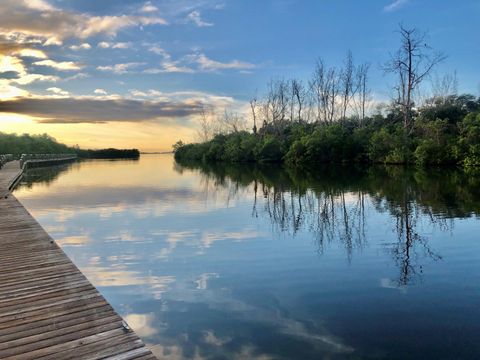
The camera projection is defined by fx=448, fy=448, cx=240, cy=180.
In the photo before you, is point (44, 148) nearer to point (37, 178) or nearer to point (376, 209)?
point (37, 178)

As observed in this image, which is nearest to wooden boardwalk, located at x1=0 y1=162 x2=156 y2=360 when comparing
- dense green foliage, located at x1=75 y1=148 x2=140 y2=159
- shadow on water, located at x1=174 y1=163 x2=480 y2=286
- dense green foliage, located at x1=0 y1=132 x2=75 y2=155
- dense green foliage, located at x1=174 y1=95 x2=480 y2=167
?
shadow on water, located at x1=174 y1=163 x2=480 y2=286

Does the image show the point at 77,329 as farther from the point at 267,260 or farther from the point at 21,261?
the point at 267,260

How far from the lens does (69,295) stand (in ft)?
16.7

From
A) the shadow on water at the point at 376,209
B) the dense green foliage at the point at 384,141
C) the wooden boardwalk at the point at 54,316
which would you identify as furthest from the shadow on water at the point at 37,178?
the dense green foliage at the point at 384,141

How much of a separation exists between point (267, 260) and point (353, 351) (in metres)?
3.58

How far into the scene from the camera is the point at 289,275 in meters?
6.92

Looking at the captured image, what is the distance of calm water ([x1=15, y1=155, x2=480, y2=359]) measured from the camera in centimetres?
457

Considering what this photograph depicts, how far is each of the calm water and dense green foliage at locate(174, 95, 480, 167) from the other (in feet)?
72.5

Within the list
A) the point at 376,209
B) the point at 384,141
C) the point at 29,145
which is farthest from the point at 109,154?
the point at 376,209

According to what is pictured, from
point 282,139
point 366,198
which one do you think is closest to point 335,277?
point 366,198

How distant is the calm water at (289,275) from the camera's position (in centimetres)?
457

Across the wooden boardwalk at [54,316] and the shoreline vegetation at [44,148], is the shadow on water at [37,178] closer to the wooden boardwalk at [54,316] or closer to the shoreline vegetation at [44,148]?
the wooden boardwalk at [54,316]

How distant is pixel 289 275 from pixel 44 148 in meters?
78.6

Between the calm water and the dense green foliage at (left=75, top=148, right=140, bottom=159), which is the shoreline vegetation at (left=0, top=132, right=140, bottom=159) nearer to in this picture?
the dense green foliage at (left=75, top=148, right=140, bottom=159)
